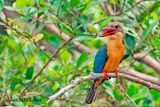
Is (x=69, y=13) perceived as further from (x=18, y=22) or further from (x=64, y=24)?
(x=18, y=22)

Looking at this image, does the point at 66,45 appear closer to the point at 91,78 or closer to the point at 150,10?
A: the point at 150,10

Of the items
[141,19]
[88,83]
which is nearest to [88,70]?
[88,83]

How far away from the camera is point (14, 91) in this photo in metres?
3.65

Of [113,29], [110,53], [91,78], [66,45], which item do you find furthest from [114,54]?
[91,78]

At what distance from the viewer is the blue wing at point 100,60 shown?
3.51 meters

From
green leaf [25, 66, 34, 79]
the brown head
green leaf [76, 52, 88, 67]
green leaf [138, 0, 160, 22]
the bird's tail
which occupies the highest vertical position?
→ green leaf [138, 0, 160, 22]

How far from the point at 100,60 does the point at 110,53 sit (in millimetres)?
96

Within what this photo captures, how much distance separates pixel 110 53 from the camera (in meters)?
3.65

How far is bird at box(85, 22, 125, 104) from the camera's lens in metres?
3.53

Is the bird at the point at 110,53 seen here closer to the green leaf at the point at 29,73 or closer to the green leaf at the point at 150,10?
the green leaf at the point at 150,10

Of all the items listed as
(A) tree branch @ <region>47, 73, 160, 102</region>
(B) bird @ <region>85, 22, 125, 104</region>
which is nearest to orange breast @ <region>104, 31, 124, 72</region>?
(B) bird @ <region>85, 22, 125, 104</region>

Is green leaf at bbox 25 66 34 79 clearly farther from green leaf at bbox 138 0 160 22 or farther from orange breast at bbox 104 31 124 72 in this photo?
green leaf at bbox 138 0 160 22

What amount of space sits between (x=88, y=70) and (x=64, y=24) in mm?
591

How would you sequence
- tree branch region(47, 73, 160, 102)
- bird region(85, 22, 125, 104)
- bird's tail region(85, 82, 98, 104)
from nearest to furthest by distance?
tree branch region(47, 73, 160, 102)
bird's tail region(85, 82, 98, 104)
bird region(85, 22, 125, 104)
